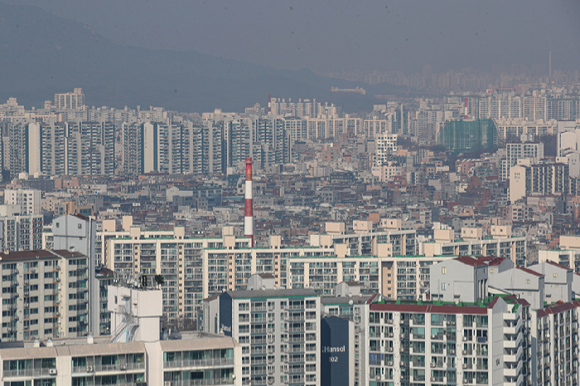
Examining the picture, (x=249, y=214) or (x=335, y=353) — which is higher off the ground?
(x=249, y=214)

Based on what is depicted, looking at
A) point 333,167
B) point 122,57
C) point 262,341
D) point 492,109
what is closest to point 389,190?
point 333,167

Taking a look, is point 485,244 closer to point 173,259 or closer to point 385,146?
point 173,259

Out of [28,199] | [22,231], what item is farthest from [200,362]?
[28,199]

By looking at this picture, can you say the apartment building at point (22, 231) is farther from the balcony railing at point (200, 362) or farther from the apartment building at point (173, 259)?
the balcony railing at point (200, 362)

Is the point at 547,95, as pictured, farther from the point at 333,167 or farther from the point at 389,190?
the point at 389,190

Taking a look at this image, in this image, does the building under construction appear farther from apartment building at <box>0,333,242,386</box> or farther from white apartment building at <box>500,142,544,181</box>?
apartment building at <box>0,333,242,386</box>

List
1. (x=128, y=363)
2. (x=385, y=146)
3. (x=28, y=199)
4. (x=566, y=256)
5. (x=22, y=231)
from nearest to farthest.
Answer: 1. (x=128, y=363)
2. (x=566, y=256)
3. (x=22, y=231)
4. (x=28, y=199)
5. (x=385, y=146)

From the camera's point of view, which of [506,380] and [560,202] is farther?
[560,202]

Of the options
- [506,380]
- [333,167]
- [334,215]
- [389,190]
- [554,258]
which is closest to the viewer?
[506,380]
